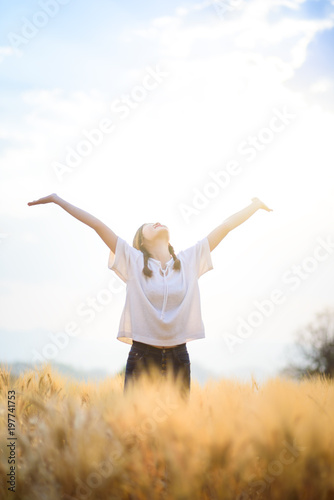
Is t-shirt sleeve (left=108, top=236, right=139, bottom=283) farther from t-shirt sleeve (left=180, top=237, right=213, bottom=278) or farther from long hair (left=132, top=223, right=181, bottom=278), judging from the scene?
t-shirt sleeve (left=180, top=237, right=213, bottom=278)

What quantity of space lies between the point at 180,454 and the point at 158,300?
2032mm

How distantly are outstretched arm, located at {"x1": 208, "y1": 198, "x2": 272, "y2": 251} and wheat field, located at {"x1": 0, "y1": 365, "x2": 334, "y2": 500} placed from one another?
6.94ft

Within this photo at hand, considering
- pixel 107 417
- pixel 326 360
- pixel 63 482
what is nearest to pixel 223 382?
pixel 107 417

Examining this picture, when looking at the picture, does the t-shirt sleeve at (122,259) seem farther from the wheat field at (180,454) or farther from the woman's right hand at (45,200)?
the wheat field at (180,454)

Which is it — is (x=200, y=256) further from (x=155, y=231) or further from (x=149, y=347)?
(x=149, y=347)

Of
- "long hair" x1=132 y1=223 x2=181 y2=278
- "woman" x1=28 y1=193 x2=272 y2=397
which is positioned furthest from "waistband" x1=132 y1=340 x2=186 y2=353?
"long hair" x1=132 y1=223 x2=181 y2=278

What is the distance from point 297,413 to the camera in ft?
6.56

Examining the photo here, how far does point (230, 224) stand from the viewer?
4262 millimetres

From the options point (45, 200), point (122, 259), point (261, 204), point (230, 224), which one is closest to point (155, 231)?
point (122, 259)

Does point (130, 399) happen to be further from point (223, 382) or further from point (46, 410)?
point (223, 382)

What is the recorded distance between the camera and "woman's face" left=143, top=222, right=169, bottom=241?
4.09 metres

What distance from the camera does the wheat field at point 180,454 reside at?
1777 mm

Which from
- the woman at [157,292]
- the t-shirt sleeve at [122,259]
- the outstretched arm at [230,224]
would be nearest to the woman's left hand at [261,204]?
the outstretched arm at [230,224]

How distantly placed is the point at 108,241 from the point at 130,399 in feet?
5.95
